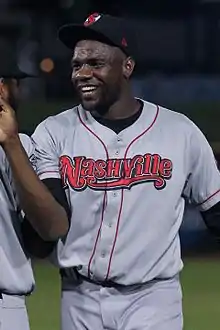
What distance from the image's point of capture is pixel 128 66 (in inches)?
144

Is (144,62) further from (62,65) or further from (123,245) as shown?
(123,245)

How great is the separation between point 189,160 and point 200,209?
234 mm

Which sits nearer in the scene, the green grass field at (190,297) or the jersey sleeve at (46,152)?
the jersey sleeve at (46,152)

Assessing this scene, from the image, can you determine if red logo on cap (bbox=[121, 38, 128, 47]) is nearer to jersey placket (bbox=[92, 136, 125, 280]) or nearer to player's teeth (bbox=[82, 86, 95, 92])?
player's teeth (bbox=[82, 86, 95, 92])

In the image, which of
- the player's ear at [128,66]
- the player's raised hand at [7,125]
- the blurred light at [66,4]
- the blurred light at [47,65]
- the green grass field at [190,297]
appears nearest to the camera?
the player's raised hand at [7,125]

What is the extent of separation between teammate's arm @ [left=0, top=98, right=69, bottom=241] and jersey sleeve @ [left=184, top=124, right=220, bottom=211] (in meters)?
0.55

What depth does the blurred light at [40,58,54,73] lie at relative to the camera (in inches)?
479

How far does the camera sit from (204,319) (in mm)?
7430

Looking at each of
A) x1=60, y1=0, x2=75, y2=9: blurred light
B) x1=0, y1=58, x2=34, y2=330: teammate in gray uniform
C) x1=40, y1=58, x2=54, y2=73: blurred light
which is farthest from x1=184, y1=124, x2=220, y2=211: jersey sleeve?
x1=60, y1=0, x2=75, y2=9: blurred light

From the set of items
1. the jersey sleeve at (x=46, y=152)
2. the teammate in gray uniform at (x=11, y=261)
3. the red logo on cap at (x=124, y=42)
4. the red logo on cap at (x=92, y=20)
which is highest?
the red logo on cap at (x=92, y=20)

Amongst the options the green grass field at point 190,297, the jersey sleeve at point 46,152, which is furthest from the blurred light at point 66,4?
the jersey sleeve at point 46,152

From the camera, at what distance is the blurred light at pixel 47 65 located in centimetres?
1217

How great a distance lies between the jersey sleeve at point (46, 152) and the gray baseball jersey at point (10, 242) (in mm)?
213

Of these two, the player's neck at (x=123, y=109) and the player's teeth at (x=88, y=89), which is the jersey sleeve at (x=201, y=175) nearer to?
the player's neck at (x=123, y=109)
